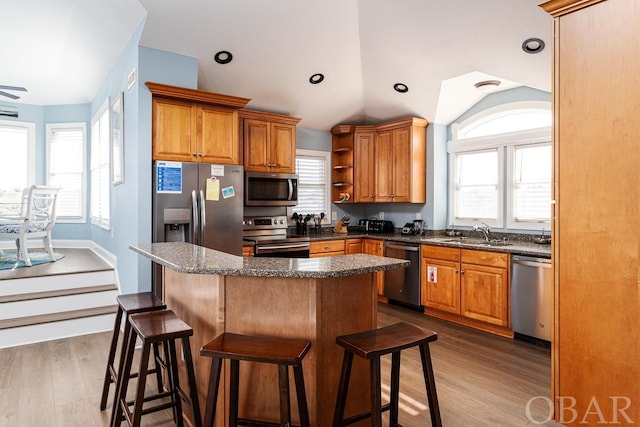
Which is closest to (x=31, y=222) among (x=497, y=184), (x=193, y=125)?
(x=193, y=125)

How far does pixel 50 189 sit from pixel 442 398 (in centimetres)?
498

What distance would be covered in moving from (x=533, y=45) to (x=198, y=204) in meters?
3.30

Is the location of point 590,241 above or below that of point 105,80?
below

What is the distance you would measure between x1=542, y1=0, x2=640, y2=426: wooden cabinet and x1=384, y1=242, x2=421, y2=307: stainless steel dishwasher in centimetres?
243

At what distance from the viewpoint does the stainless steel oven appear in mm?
4621

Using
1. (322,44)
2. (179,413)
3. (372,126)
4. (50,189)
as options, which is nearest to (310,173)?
(372,126)

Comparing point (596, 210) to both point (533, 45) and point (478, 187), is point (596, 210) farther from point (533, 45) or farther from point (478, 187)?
point (478, 187)

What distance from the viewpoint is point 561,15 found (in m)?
2.28

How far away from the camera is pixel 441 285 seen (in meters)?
4.47

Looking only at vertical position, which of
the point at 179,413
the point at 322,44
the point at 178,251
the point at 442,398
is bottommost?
the point at 442,398

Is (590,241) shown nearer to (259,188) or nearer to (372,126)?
(259,188)

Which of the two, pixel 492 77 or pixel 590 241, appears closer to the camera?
pixel 590 241

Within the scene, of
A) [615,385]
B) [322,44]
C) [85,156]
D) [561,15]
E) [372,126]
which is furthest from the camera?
[85,156]

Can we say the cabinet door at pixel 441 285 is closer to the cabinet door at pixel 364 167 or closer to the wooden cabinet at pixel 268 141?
the cabinet door at pixel 364 167
